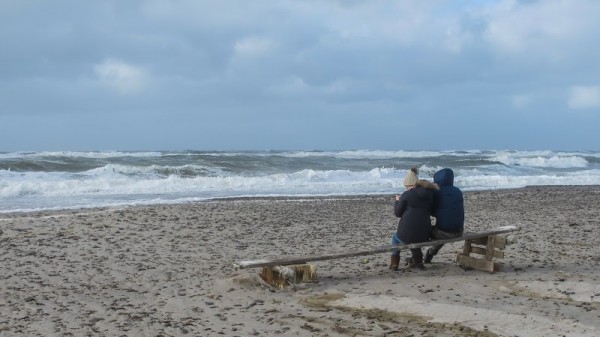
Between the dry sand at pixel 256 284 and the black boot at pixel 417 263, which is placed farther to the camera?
the black boot at pixel 417 263

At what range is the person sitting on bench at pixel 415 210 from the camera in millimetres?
8719

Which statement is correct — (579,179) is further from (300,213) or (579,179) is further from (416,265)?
(416,265)

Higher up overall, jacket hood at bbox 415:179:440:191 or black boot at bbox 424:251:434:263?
jacket hood at bbox 415:179:440:191

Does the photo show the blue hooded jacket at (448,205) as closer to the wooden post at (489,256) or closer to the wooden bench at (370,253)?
the wooden bench at (370,253)

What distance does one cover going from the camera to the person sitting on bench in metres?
8.72

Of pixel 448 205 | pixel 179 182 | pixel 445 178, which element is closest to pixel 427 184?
pixel 445 178

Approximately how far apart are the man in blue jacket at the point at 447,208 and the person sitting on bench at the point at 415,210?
14cm

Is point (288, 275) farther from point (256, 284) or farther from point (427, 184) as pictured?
point (427, 184)

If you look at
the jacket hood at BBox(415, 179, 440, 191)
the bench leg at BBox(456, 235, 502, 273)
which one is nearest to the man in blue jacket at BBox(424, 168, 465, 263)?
the jacket hood at BBox(415, 179, 440, 191)

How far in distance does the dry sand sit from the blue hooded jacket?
68 cm

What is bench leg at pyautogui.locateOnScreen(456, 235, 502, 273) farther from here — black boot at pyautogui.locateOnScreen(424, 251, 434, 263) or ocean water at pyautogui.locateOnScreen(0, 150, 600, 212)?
ocean water at pyautogui.locateOnScreen(0, 150, 600, 212)

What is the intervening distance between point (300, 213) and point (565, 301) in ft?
30.5

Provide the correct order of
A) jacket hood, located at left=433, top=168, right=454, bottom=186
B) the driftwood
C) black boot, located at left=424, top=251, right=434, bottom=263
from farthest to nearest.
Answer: black boot, located at left=424, top=251, right=434, bottom=263 → jacket hood, located at left=433, top=168, right=454, bottom=186 → the driftwood

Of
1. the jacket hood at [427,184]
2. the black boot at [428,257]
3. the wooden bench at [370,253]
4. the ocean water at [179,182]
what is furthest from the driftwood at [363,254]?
the ocean water at [179,182]
